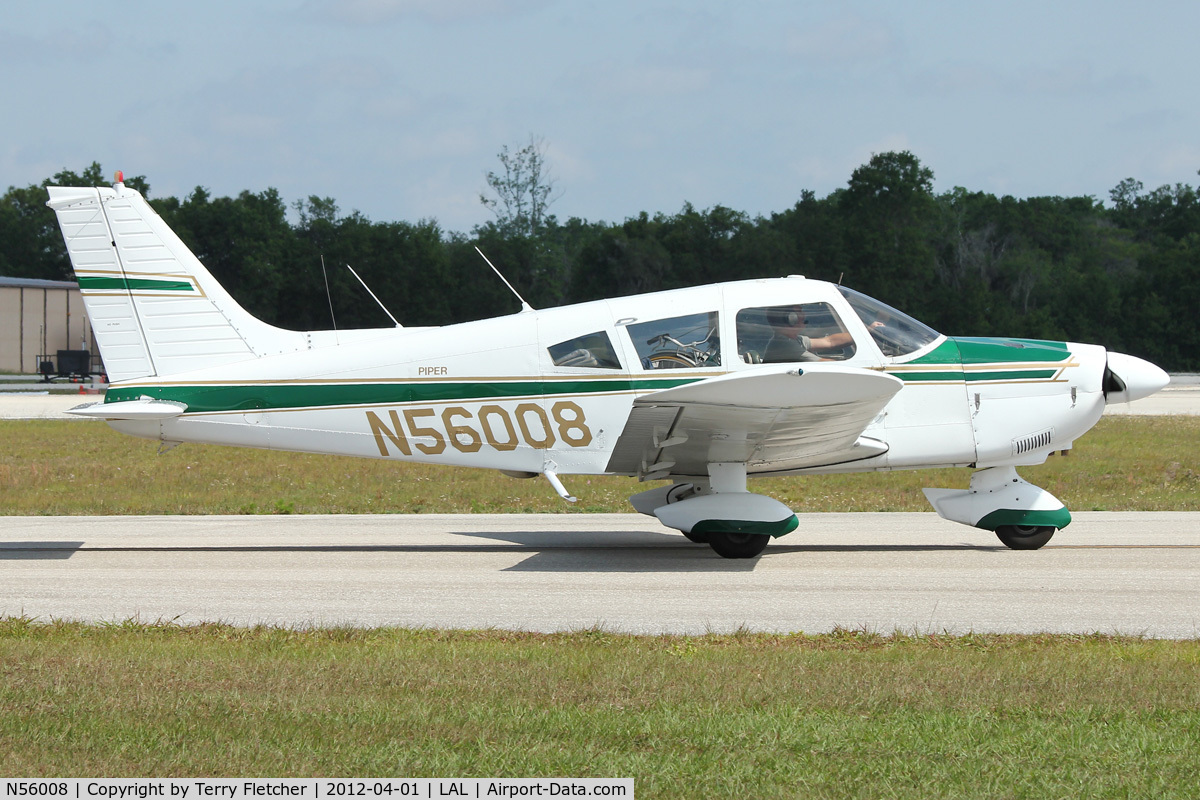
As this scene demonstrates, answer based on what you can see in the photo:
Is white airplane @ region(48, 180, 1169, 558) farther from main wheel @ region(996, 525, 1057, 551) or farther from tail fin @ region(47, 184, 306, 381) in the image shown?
main wheel @ region(996, 525, 1057, 551)

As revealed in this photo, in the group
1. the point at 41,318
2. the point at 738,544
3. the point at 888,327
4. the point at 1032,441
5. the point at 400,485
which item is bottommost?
the point at 400,485

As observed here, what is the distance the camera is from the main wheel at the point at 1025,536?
9.83 metres

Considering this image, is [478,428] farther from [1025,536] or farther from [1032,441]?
[1025,536]

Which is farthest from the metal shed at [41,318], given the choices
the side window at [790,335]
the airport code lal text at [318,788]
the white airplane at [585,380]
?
the airport code lal text at [318,788]

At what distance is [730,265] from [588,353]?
38689mm

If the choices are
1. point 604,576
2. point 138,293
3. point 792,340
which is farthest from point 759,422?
point 138,293

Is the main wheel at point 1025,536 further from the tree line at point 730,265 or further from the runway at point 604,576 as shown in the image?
the tree line at point 730,265

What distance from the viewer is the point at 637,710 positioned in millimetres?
4922

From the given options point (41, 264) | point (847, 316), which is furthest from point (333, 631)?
point (41, 264)

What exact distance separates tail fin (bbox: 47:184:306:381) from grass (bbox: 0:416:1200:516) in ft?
14.2

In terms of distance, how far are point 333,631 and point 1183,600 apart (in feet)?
18.5

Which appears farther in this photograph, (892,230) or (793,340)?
(892,230)

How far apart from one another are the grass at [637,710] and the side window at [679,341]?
316 centimetres

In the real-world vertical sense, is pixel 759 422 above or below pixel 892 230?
below
